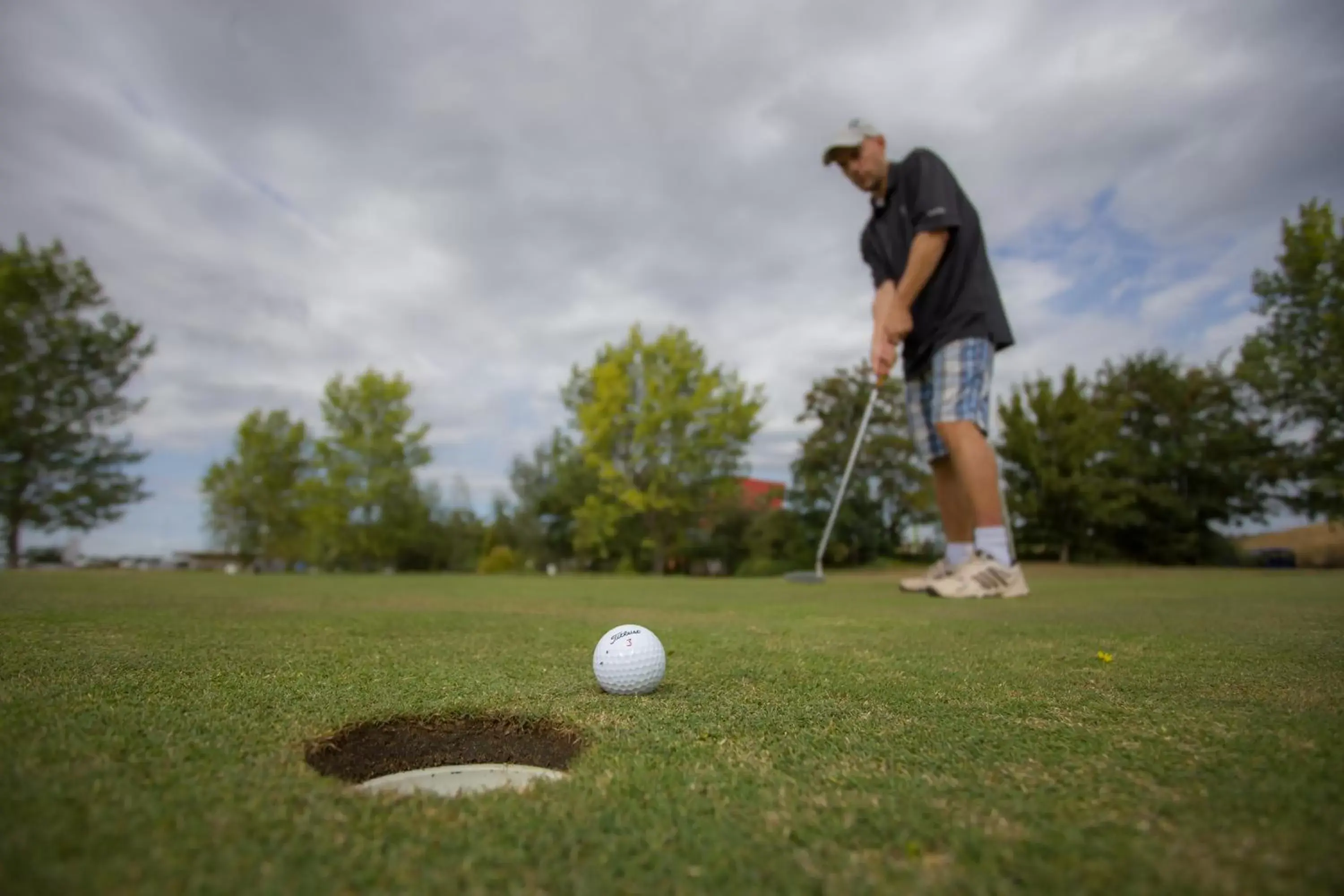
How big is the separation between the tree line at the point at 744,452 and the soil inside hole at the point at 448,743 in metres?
24.3

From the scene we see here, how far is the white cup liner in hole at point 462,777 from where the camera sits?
2.15m

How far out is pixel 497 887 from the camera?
125 centimetres

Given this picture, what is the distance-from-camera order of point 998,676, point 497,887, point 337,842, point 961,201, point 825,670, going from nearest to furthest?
point 497,887
point 337,842
point 998,676
point 825,670
point 961,201

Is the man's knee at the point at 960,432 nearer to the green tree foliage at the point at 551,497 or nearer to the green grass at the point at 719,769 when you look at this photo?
the green grass at the point at 719,769

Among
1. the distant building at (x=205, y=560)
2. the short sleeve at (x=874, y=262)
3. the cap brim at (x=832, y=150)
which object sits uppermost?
the cap brim at (x=832, y=150)

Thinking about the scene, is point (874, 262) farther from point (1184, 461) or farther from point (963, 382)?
point (1184, 461)

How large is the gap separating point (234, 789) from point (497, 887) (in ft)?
2.40

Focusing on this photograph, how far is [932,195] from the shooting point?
20.6 ft

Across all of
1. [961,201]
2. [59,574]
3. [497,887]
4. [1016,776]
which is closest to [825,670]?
[1016,776]

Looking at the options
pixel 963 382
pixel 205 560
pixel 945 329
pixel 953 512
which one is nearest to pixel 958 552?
pixel 953 512

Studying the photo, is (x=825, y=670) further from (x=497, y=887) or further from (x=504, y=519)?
(x=504, y=519)

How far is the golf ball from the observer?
8.99 ft

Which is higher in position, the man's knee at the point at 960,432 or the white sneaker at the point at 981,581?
the man's knee at the point at 960,432

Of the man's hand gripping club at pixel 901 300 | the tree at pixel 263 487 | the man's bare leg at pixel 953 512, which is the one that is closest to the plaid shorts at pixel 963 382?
the man's hand gripping club at pixel 901 300
